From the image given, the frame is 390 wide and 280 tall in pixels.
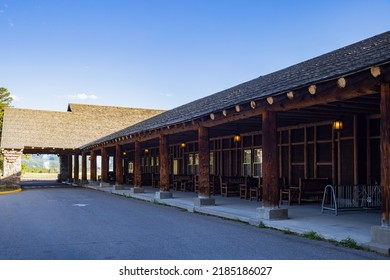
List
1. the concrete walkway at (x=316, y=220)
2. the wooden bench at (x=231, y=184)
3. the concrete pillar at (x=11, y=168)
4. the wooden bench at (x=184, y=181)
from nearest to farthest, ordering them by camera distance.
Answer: the concrete walkway at (x=316, y=220), the wooden bench at (x=231, y=184), the wooden bench at (x=184, y=181), the concrete pillar at (x=11, y=168)

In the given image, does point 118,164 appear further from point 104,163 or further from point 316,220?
point 316,220

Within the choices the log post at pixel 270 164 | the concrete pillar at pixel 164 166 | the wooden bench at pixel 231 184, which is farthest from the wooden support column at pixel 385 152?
the concrete pillar at pixel 164 166

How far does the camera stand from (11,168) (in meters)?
29.5

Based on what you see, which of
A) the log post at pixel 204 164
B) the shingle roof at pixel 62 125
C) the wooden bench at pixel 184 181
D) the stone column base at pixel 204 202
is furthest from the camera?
the shingle roof at pixel 62 125

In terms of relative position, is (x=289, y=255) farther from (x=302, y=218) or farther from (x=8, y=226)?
(x=8, y=226)

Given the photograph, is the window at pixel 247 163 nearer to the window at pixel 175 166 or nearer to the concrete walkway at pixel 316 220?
the concrete walkway at pixel 316 220

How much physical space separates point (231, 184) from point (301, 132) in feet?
13.3

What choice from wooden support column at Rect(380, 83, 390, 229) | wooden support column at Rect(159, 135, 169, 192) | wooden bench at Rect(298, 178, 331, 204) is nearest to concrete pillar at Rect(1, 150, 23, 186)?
wooden support column at Rect(159, 135, 169, 192)

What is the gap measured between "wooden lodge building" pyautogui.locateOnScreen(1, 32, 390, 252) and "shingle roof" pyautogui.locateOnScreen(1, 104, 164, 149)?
1145 cm

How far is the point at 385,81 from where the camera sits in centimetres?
693

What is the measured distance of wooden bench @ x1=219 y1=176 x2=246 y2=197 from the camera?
57.6 ft

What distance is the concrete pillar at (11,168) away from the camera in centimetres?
2894

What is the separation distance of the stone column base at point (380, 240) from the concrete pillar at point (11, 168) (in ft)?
89.4

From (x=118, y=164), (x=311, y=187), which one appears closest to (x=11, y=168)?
(x=118, y=164)
